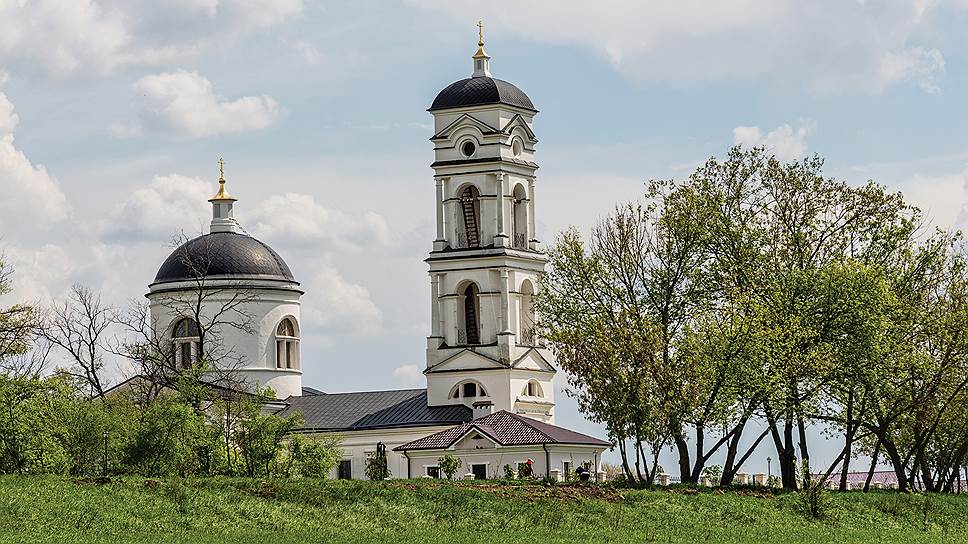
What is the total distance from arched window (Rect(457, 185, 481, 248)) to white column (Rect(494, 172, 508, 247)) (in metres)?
1.06

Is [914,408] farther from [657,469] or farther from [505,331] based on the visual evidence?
[505,331]

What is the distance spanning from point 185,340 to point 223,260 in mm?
3948

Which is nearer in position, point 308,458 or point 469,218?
point 308,458

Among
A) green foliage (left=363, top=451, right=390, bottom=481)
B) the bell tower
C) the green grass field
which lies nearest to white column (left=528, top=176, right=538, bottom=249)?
the bell tower

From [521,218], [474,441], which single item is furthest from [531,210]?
[474,441]

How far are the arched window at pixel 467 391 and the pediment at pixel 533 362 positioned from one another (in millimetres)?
1940

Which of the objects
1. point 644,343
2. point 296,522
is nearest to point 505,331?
point 644,343

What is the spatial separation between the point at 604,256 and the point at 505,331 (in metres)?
13.9

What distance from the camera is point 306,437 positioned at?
66.3m

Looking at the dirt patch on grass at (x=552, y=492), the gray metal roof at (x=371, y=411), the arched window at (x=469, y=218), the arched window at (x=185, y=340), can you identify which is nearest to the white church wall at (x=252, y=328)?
the arched window at (x=185, y=340)

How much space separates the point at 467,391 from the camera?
77.1 metres

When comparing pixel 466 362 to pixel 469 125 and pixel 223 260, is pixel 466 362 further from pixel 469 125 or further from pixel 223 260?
pixel 223 260

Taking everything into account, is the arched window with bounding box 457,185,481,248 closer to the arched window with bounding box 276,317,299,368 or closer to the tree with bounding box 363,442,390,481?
the tree with bounding box 363,442,390,481

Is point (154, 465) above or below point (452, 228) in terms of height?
below
